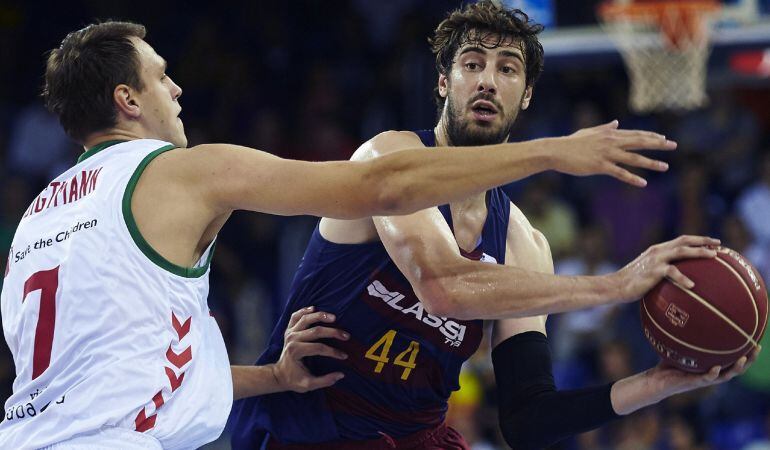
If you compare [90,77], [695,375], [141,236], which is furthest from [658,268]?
[90,77]

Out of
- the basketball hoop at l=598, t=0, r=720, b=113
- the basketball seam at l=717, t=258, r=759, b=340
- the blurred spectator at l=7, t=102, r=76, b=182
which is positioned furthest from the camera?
the blurred spectator at l=7, t=102, r=76, b=182

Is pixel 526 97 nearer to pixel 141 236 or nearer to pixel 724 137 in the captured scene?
pixel 141 236

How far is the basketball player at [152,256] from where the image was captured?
3.77 m

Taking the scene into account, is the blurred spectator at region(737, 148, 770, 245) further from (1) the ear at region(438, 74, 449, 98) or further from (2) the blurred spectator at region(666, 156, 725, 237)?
(1) the ear at region(438, 74, 449, 98)

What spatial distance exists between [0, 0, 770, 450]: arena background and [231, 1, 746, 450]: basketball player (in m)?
4.31

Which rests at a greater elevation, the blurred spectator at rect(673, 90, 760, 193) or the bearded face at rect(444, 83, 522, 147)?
the bearded face at rect(444, 83, 522, 147)

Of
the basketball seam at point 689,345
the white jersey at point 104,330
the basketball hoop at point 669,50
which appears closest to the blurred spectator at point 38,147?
the basketball hoop at point 669,50

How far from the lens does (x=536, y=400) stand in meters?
5.02

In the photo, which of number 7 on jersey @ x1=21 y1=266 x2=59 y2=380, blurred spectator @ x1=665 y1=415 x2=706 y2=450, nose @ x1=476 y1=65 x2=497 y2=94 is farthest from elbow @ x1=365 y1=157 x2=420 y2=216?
blurred spectator @ x1=665 y1=415 x2=706 y2=450

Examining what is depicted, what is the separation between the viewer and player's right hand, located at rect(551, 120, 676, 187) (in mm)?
3803

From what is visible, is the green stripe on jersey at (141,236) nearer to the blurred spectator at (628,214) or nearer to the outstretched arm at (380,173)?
the outstretched arm at (380,173)

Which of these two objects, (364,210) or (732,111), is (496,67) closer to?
(364,210)

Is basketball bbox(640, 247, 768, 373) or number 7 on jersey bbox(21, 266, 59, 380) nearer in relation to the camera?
number 7 on jersey bbox(21, 266, 59, 380)

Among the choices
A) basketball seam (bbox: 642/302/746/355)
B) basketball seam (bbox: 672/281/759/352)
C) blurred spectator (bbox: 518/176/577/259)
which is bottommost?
blurred spectator (bbox: 518/176/577/259)
